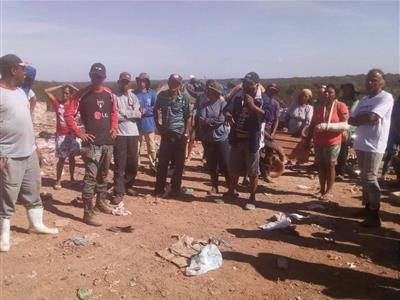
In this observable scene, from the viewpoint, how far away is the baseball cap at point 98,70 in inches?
214

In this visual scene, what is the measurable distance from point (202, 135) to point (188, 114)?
53cm

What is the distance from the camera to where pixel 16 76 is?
14.9 ft

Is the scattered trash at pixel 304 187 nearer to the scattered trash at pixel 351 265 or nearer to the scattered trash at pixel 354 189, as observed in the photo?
the scattered trash at pixel 354 189

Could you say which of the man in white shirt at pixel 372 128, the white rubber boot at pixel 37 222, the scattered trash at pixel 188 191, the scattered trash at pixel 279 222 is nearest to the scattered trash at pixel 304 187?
the scattered trash at pixel 279 222

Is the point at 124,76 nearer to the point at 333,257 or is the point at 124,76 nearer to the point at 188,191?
the point at 188,191

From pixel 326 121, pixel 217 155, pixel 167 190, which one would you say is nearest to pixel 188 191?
pixel 167 190

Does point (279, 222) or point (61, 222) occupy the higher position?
point (279, 222)

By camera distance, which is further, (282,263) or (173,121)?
(173,121)

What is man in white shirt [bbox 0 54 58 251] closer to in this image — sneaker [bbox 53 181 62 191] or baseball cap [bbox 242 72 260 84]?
sneaker [bbox 53 181 62 191]

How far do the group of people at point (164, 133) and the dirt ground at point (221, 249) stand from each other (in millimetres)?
323

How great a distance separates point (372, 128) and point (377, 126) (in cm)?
7

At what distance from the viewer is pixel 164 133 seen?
6910 millimetres

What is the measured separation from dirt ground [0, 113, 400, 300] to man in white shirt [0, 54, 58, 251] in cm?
64

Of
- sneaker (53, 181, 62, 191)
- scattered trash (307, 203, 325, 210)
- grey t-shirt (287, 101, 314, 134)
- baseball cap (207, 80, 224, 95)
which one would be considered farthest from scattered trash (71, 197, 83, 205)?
grey t-shirt (287, 101, 314, 134)
